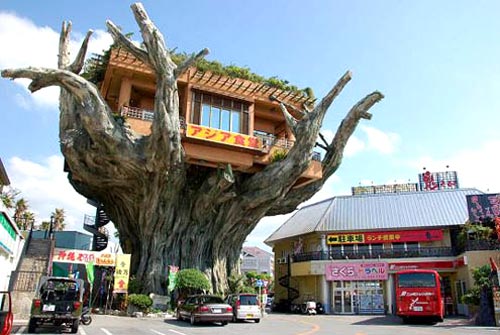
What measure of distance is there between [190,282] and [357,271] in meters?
14.6

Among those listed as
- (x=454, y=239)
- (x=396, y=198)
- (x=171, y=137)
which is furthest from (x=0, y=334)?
(x=396, y=198)

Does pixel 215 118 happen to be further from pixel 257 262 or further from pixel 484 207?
pixel 257 262

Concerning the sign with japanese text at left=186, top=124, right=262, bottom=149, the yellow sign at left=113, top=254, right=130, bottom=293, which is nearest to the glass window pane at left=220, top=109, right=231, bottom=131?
the sign with japanese text at left=186, top=124, right=262, bottom=149

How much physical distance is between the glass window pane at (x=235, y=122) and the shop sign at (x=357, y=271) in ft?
45.4

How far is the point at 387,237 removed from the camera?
1336 inches

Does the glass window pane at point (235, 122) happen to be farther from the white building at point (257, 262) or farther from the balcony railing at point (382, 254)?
the white building at point (257, 262)

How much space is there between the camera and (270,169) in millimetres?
26844

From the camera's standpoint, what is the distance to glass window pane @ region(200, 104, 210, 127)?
2622 centimetres

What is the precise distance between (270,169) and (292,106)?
210 inches

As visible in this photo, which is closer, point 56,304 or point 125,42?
point 56,304

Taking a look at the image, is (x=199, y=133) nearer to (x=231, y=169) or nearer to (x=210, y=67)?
(x=231, y=169)

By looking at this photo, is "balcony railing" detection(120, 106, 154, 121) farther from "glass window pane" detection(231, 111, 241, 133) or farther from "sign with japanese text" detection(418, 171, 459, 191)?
"sign with japanese text" detection(418, 171, 459, 191)

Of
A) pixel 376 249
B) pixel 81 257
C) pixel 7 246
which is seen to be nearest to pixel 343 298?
pixel 376 249

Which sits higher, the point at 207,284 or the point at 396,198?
the point at 396,198
